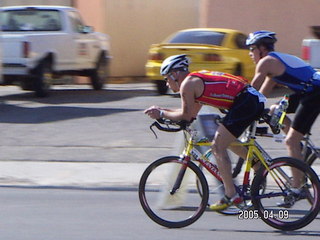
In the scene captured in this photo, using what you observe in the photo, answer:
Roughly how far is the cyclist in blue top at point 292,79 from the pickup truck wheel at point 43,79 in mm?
8966

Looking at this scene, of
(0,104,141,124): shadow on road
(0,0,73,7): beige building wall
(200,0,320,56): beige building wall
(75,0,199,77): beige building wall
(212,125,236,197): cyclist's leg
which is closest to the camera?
(212,125,236,197): cyclist's leg

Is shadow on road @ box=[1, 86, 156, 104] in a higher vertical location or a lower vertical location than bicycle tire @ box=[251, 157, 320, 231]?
lower

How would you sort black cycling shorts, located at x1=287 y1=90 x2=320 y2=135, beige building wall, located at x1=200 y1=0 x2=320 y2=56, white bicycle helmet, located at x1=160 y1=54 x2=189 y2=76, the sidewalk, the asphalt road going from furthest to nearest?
beige building wall, located at x1=200 y1=0 x2=320 y2=56, the asphalt road, the sidewalk, black cycling shorts, located at x1=287 y1=90 x2=320 y2=135, white bicycle helmet, located at x1=160 y1=54 x2=189 y2=76

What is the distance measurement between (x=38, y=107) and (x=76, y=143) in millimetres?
3494

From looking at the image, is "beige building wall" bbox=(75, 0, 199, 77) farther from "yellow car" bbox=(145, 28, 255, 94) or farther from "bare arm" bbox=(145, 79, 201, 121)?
"bare arm" bbox=(145, 79, 201, 121)

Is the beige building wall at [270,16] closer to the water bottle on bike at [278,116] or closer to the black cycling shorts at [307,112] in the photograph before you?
the black cycling shorts at [307,112]

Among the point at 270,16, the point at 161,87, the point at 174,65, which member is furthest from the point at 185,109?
the point at 270,16

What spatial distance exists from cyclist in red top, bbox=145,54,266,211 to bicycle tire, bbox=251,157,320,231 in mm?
222

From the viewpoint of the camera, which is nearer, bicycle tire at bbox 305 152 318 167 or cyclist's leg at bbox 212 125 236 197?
cyclist's leg at bbox 212 125 236 197

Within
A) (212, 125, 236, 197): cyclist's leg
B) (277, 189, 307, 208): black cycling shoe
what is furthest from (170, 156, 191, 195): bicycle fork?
(277, 189, 307, 208): black cycling shoe

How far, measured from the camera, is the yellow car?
1565 cm

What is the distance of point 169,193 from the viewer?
7113mm

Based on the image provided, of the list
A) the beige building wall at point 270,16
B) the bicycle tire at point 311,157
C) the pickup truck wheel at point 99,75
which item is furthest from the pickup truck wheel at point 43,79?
the bicycle tire at point 311,157

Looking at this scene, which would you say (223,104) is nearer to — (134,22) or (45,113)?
(45,113)
